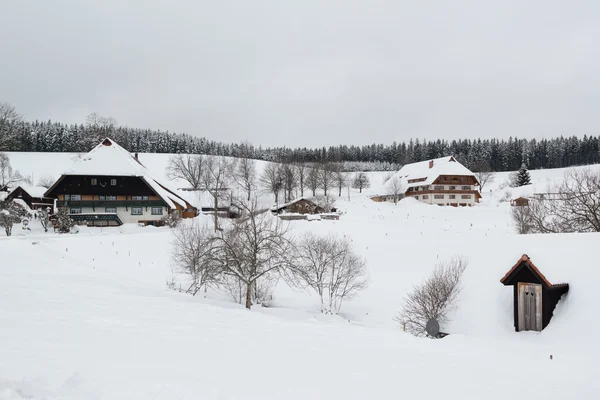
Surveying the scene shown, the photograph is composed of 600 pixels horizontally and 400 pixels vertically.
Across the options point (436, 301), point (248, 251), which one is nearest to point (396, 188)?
point (248, 251)

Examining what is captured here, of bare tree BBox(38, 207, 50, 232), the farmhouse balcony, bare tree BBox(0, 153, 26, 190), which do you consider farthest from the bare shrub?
bare tree BBox(0, 153, 26, 190)

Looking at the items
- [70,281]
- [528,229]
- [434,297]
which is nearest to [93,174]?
[70,281]

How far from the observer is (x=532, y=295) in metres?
13.1

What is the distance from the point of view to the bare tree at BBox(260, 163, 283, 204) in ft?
268

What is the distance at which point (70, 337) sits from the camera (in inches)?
319

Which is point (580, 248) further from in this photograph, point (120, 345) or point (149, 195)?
point (149, 195)

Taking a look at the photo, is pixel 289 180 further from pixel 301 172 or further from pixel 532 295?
pixel 532 295

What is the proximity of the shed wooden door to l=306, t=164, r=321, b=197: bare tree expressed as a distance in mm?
67173

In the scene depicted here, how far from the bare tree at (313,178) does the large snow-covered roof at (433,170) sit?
806 inches

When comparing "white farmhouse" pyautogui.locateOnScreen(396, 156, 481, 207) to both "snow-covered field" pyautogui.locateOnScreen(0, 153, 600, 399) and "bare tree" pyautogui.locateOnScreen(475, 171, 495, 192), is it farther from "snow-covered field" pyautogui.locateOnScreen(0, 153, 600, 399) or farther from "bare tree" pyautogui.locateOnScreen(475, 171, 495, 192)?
"snow-covered field" pyautogui.locateOnScreen(0, 153, 600, 399)

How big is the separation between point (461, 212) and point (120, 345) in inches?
2230

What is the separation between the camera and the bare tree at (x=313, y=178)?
3205 inches

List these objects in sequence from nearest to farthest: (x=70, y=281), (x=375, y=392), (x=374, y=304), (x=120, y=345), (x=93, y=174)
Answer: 1. (x=375, y=392)
2. (x=120, y=345)
3. (x=70, y=281)
4. (x=374, y=304)
5. (x=93, y=174)

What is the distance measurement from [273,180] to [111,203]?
1477 inches
